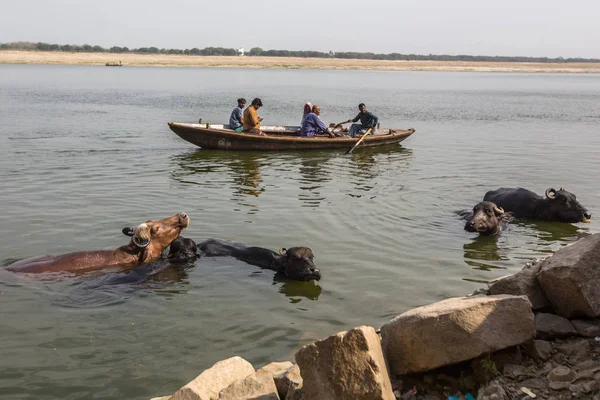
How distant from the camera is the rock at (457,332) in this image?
5.25m

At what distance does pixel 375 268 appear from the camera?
9906 millimetres

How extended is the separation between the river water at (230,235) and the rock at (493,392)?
103 inches

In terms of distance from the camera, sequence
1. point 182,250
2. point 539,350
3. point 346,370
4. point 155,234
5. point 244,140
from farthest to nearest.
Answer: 1. point 244,140
2. point 155,234
3. point 182,250
4. point 539,350
5. point 346,370

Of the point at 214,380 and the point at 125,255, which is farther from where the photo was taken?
the point at 125,255

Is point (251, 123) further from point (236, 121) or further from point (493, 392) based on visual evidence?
point (493, 392)

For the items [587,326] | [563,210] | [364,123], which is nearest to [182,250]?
[587,326]

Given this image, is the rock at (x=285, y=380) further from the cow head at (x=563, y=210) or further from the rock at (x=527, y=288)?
the cow head at (x=563, y=210)

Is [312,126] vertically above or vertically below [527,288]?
above

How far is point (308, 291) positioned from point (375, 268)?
1.47 metres

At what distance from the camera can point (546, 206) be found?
13016mm

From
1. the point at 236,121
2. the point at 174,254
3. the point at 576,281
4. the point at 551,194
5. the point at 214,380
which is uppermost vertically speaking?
the point at 236,121

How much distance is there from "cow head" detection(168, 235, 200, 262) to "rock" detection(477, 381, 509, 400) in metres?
5.92

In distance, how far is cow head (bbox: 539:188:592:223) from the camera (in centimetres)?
1278

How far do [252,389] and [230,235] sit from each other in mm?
6611
